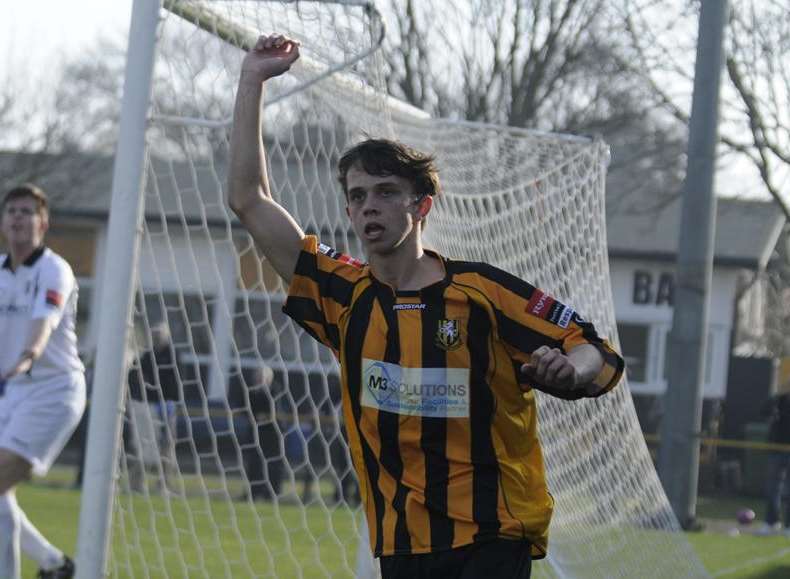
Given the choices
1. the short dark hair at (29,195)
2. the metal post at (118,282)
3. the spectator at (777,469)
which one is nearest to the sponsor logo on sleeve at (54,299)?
the short dark hair at (29,195)

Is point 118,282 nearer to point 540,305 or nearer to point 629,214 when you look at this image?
point 540,305

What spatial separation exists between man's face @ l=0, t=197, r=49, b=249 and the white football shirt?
106 mm

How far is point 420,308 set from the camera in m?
3.71

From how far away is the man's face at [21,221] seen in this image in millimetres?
6641

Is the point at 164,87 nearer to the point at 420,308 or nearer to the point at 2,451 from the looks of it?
the point at 2,451

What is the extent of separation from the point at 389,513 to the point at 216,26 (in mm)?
2582

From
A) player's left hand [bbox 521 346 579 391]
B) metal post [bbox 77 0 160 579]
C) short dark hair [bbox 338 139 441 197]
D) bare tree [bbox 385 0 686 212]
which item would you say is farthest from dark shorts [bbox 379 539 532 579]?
bare tree [bbox 385 0 686 212]

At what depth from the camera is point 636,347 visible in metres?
28.2

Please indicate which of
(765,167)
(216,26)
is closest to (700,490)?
(765,167)

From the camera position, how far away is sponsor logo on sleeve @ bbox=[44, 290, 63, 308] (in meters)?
6.60

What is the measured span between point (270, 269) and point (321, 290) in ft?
12.4

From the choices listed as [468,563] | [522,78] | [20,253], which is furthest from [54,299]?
[522,78]

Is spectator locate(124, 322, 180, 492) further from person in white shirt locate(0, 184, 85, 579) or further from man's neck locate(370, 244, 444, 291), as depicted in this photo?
man's neck locate(370, 244, 444, 291)

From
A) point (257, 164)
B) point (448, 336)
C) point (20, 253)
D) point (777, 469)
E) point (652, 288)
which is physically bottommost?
point (777, 469)
